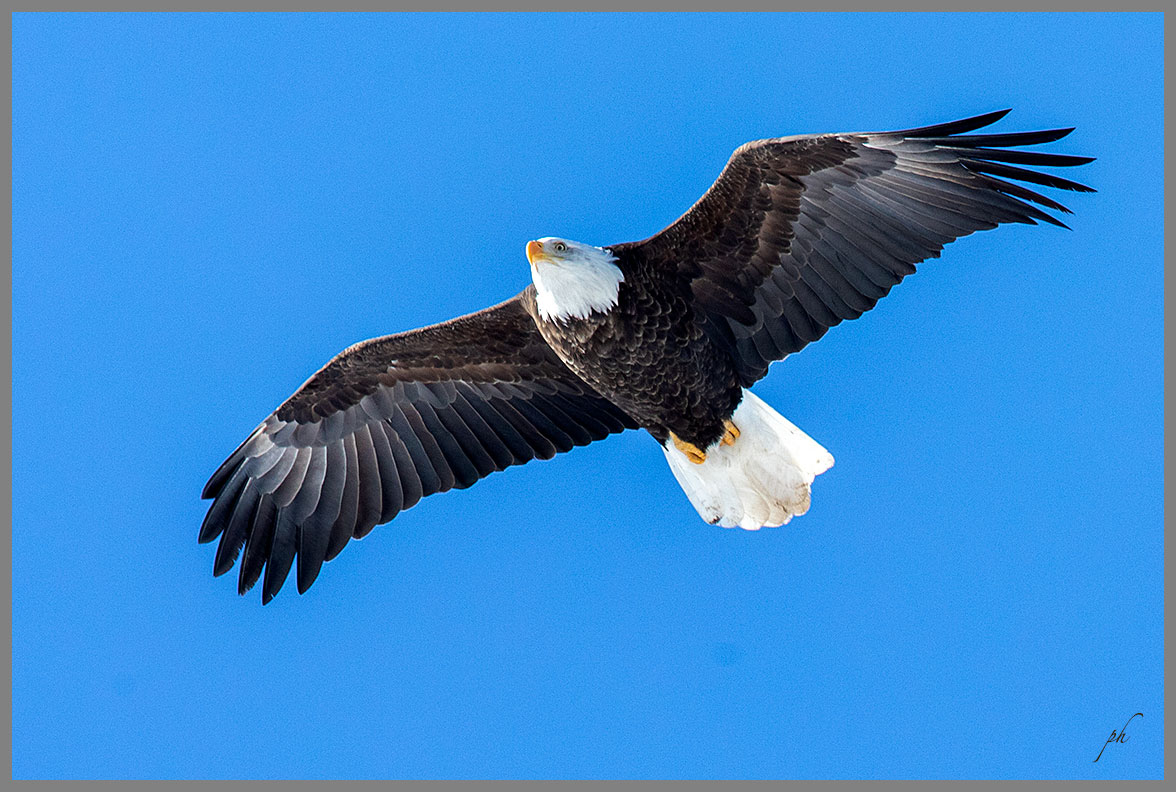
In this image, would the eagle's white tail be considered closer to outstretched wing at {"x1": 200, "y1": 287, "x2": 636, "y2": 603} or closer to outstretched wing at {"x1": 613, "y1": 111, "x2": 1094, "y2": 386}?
outstretched wing at {"x1": 613, "y1": 111, "x2": 1094, "y2": 386}

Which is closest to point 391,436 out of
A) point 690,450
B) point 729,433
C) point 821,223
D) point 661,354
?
point 690,450

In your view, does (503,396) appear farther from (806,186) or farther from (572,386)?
(806,186)

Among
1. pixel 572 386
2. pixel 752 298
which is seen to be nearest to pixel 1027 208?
pixel 752 298

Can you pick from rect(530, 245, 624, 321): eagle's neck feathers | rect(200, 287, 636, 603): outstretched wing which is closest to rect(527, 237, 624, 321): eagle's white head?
rect(530, 245, 624, 321): eagle's neck feathers

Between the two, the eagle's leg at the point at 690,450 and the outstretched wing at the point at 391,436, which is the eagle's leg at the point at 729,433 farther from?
the outstretched wing at the point at 391,436

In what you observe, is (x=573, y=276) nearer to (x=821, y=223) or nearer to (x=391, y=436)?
(x=821, y=223)
